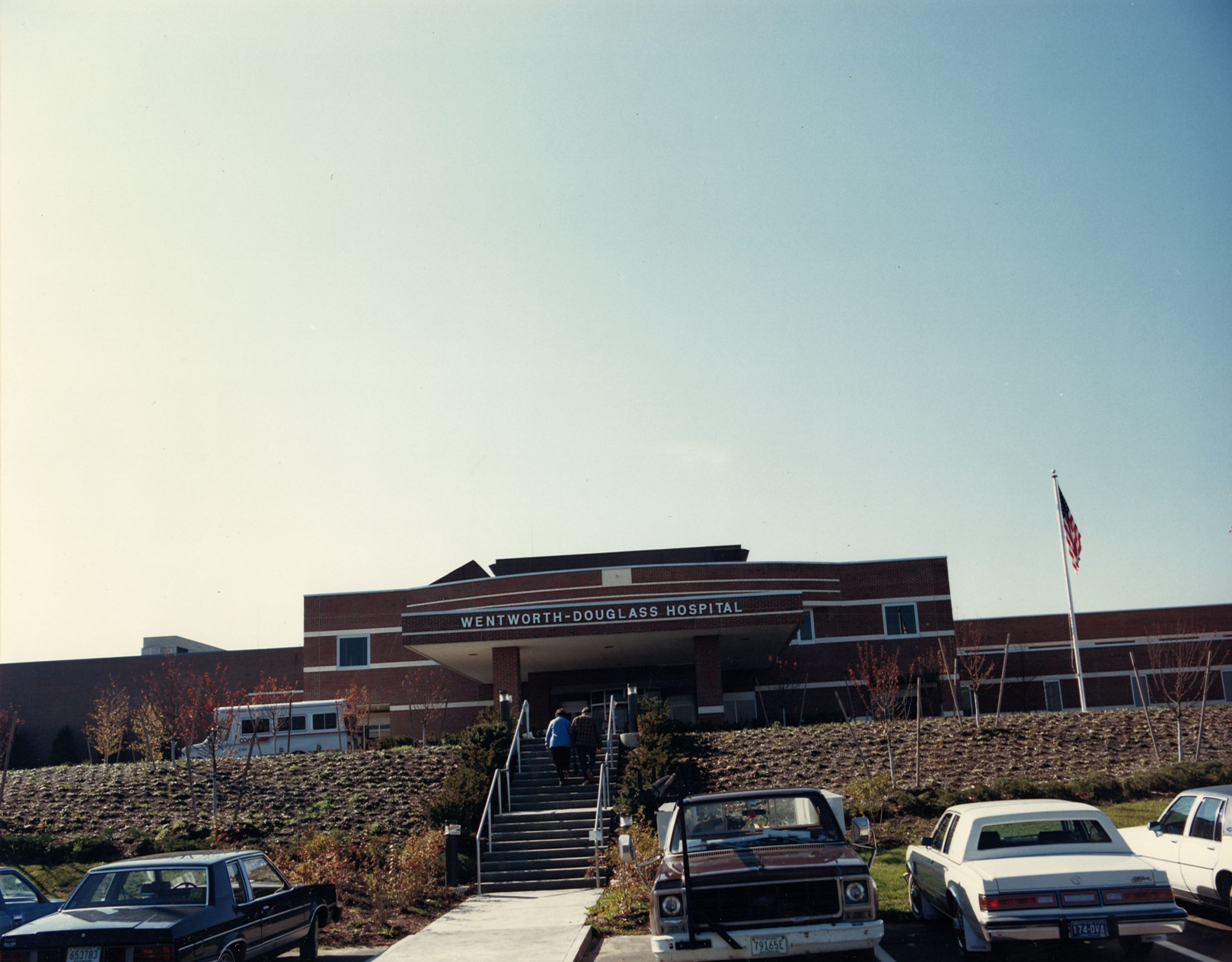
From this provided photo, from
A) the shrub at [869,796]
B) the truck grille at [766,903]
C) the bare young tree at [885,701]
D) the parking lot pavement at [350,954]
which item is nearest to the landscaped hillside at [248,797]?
the parking lot pavement at [350,954]

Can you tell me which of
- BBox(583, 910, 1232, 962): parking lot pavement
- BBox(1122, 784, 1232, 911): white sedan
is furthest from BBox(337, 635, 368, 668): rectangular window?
BBox(1122, 784, 1232, 911): white sedan

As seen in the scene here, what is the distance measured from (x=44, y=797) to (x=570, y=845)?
12.3m

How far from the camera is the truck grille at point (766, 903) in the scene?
28.1ft

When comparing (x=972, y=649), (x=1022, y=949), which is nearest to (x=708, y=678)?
(x=1022, y=949)

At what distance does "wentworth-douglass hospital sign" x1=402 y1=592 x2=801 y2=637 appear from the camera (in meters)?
27.9

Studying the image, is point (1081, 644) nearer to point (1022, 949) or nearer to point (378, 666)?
point (378, 666)

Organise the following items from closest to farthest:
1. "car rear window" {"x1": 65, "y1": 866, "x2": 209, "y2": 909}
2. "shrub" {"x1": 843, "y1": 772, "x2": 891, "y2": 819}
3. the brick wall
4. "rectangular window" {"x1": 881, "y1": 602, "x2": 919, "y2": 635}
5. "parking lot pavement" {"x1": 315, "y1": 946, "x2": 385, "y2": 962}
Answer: "car rear window" {"x1": 65, "y1": 866, "x2": 209, "y2": 909}, "parking lot pavement" {"x1": 315, "y1": 946, "x2": 385, "y2": 962}, "shrub" {"x1": 843, "y1": 772, "x2": 891, "y2": 819}, "rectangular window" {"x1": 881, "y1": 602, "x2": 919, "y2": 635}, the brick wall

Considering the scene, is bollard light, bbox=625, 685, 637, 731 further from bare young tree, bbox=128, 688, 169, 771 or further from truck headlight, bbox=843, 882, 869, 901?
truck headlight, bbox=843, 882, 869, 901

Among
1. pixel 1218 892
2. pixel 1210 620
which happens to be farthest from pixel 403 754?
pixel 1210 620

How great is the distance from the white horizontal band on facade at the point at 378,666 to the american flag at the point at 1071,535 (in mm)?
25315

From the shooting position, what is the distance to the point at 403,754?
77.8 feet

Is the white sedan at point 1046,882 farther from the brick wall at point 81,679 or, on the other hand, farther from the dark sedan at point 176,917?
the brick wall at point 81,679

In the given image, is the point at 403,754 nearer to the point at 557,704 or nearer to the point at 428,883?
the point at 428,883

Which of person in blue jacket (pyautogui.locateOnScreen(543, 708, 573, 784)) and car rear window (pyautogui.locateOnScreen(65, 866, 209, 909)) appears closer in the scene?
car rear window (pyautogui.locateOnScreen(65, 866, 209, 909))
